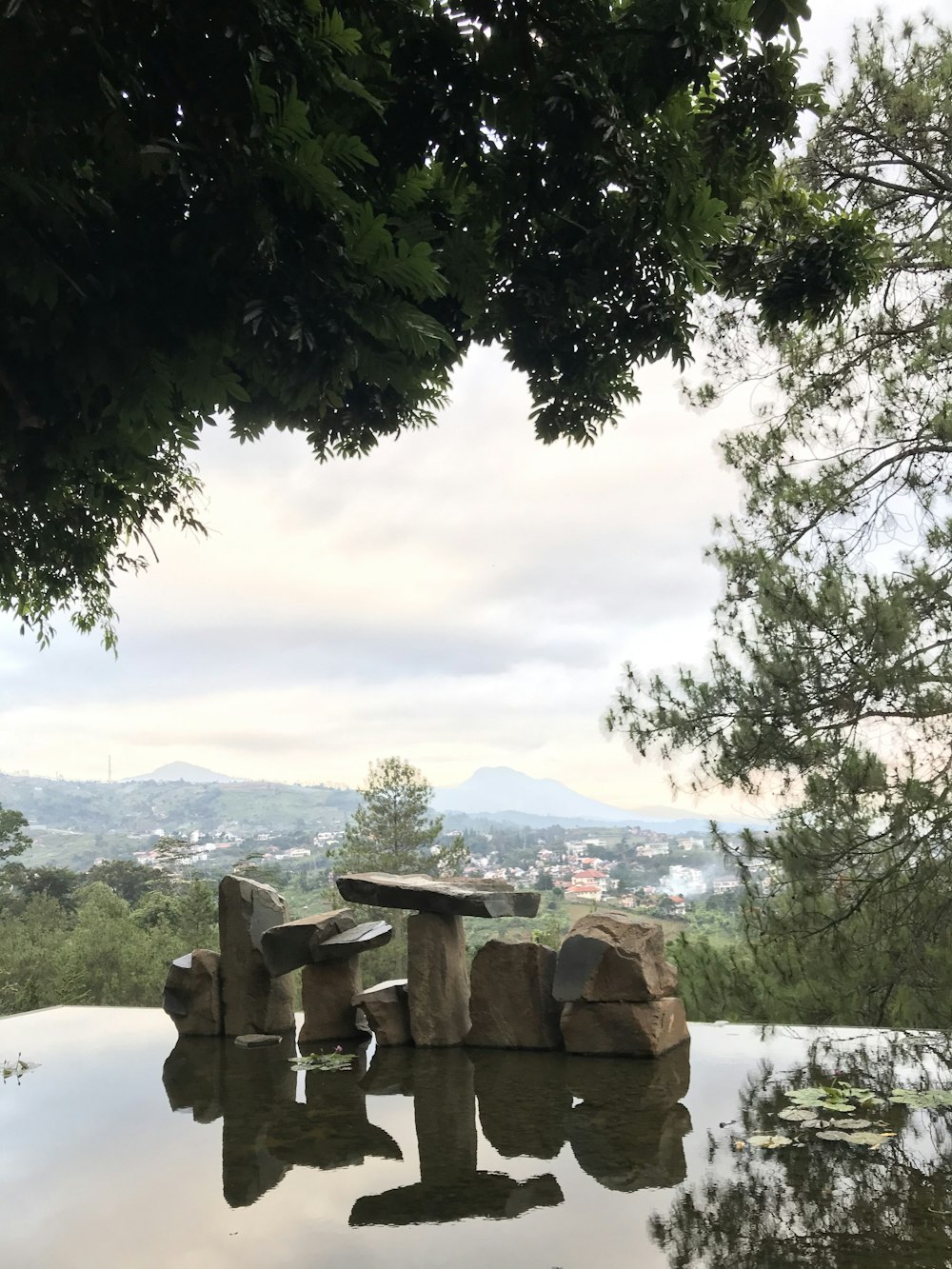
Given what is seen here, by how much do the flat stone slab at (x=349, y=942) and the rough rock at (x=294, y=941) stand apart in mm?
37

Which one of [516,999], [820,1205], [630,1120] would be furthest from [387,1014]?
[820,1205]

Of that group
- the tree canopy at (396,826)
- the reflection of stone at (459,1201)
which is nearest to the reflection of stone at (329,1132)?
the reflection of stone at (459,1201)

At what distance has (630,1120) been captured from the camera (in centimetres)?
434

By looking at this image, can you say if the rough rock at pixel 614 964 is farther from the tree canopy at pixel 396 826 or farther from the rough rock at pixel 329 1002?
the tree canopy at pixel 396 826

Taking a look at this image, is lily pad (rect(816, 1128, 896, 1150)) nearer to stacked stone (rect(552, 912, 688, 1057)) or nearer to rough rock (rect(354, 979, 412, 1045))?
stacked stone (rect(552, 912, 688, 1057))

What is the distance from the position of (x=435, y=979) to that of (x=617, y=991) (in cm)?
112

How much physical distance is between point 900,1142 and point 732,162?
145 inches

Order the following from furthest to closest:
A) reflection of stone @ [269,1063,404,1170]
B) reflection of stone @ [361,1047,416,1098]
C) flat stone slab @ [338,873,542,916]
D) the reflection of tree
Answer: flat stone slab @ [338,873,542,916] < reflection of stone @ [361,1047,416,1098] < reflection of stone @ [269,1063,404,1170] < the reflection of tree

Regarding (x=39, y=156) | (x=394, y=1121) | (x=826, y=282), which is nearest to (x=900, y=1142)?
(x=394, y=1121)

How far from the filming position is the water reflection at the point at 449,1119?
357cm

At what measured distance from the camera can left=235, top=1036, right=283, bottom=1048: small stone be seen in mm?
6219

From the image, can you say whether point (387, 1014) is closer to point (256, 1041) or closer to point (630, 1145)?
point (256, 1041)

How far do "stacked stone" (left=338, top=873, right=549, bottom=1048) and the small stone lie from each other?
70 centimetres

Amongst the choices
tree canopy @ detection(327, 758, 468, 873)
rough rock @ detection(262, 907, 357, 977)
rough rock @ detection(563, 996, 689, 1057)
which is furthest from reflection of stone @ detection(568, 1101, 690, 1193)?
tree canopy @ detection(327, 758, 468, 873)
